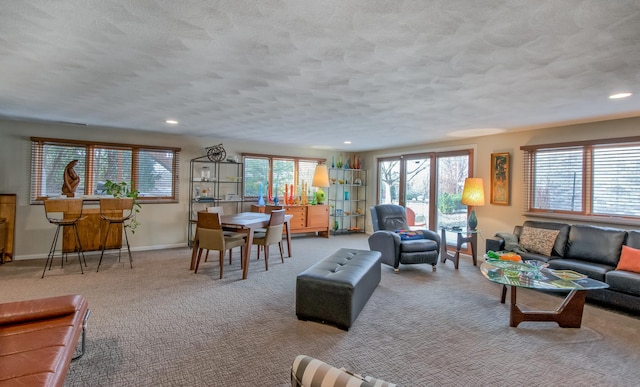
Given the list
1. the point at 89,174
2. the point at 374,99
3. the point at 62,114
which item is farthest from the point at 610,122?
the point at 89,174

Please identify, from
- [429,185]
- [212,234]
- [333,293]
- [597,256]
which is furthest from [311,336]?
[429,185]

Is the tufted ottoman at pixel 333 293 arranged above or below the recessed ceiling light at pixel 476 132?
below

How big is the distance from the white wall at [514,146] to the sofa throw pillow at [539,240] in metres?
0.66

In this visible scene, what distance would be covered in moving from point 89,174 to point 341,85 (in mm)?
4887

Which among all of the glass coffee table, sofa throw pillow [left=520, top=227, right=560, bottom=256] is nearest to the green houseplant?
the glass coffee table

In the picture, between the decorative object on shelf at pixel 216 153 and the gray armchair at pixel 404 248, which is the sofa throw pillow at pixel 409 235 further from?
the decorative object on shelf at pixel 216 153

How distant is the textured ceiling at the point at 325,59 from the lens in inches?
66.6

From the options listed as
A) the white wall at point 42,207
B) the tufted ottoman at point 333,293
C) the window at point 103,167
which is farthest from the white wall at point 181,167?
the tufted ottoman at point 333,293

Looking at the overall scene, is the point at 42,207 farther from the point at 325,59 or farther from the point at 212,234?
the point at 325,59

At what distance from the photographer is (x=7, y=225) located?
4695mm

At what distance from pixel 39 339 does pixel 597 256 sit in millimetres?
5257

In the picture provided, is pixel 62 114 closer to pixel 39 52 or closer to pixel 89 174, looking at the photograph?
pixel 89 174

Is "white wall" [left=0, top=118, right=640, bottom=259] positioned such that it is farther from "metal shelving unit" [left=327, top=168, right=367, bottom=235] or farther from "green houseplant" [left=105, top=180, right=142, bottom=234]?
"metal shelving unit" [left=327, top=168, right=367, bottom=235]

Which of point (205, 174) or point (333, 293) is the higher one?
point (205, 174)
